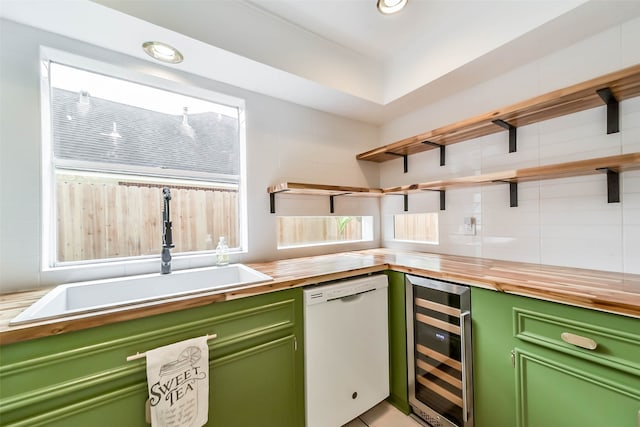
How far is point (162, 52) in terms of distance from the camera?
146cm

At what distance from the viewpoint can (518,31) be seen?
136cm

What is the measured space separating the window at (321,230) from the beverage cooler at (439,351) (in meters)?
0.98

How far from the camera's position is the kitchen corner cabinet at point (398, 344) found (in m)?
1.62

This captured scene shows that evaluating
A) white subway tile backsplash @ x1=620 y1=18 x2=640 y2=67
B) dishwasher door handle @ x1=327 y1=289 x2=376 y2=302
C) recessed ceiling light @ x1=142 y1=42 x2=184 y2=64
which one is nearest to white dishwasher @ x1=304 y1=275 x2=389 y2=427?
dishwasher door handle @ x1=327 y1=289 x2=376 y2=302

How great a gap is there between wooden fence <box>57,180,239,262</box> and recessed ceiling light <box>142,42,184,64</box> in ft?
2.57

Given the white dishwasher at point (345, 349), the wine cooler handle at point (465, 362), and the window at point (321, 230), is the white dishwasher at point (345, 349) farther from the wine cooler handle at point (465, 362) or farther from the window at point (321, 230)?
the window at point (321, 230)

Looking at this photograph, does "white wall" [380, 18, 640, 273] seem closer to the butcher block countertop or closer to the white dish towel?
the butcher block countertop

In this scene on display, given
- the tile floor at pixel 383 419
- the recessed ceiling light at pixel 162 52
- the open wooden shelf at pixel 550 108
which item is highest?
the recessed ceiling light at pixel 162 52

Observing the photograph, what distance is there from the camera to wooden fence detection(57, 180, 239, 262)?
4.59 ft

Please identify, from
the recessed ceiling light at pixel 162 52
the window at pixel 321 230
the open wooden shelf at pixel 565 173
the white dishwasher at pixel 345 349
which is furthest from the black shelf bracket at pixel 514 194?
the recessed ceiling light at pixel 162 52

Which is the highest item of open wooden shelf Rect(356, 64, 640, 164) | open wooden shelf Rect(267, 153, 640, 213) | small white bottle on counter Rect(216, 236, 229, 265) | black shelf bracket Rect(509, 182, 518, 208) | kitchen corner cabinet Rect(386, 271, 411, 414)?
open wooden shelf Rect(356, 64, 640, 164)

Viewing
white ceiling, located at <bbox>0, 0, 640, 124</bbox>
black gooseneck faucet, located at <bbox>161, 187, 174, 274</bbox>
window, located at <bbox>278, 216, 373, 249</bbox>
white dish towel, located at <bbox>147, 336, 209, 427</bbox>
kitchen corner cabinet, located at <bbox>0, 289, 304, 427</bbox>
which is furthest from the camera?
window, located at <bbox>278, 216, 373, 249</bbox>

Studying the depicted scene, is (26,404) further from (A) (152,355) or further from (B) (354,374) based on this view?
(B) (354,374)

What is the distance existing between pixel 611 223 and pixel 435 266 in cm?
91
